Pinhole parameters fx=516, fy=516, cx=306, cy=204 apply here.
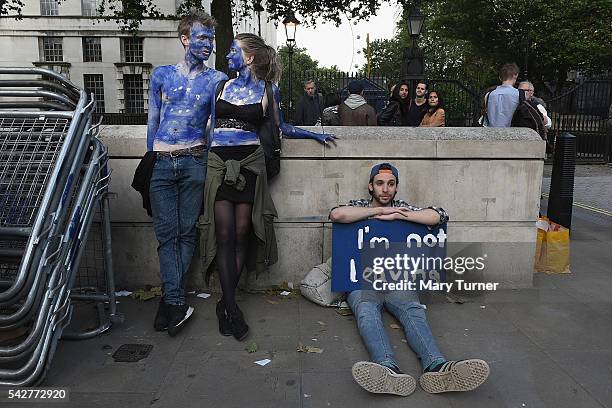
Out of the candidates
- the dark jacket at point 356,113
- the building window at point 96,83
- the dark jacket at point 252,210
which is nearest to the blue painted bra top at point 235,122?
the dark jacket at point 252,210

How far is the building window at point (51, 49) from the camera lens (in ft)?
123

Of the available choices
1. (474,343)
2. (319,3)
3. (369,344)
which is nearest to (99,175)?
(369,344)

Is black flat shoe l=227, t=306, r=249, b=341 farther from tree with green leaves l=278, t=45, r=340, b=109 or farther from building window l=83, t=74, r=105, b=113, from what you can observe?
building window l=83, t=74, r=105, b=113

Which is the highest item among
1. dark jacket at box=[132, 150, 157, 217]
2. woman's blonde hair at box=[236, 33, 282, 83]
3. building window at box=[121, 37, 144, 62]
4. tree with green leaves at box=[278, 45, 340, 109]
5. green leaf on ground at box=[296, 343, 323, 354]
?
building window at box=[121, 37, 144, 62]

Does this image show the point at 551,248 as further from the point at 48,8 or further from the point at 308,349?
the point at 48,8

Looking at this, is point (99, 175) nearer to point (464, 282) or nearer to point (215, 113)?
point (215, 113)

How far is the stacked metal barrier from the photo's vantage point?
2889 millimetres

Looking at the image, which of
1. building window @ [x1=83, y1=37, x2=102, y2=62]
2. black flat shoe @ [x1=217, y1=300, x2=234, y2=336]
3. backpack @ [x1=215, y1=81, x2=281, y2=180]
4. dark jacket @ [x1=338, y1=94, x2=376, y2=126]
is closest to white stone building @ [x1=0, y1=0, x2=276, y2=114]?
building window @ [x1=83, y1=37, x2=102, y2=62]

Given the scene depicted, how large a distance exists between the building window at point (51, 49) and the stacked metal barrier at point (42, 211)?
3872cm

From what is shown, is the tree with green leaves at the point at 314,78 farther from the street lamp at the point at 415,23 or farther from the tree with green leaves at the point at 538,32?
the tree with green leaves at the point at 538,32

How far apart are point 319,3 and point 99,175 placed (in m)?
17.9

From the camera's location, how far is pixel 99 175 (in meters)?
3.71

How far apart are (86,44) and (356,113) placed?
3592 centimetres

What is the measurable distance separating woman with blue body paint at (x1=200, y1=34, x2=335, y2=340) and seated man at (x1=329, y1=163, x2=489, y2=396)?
713 mm
